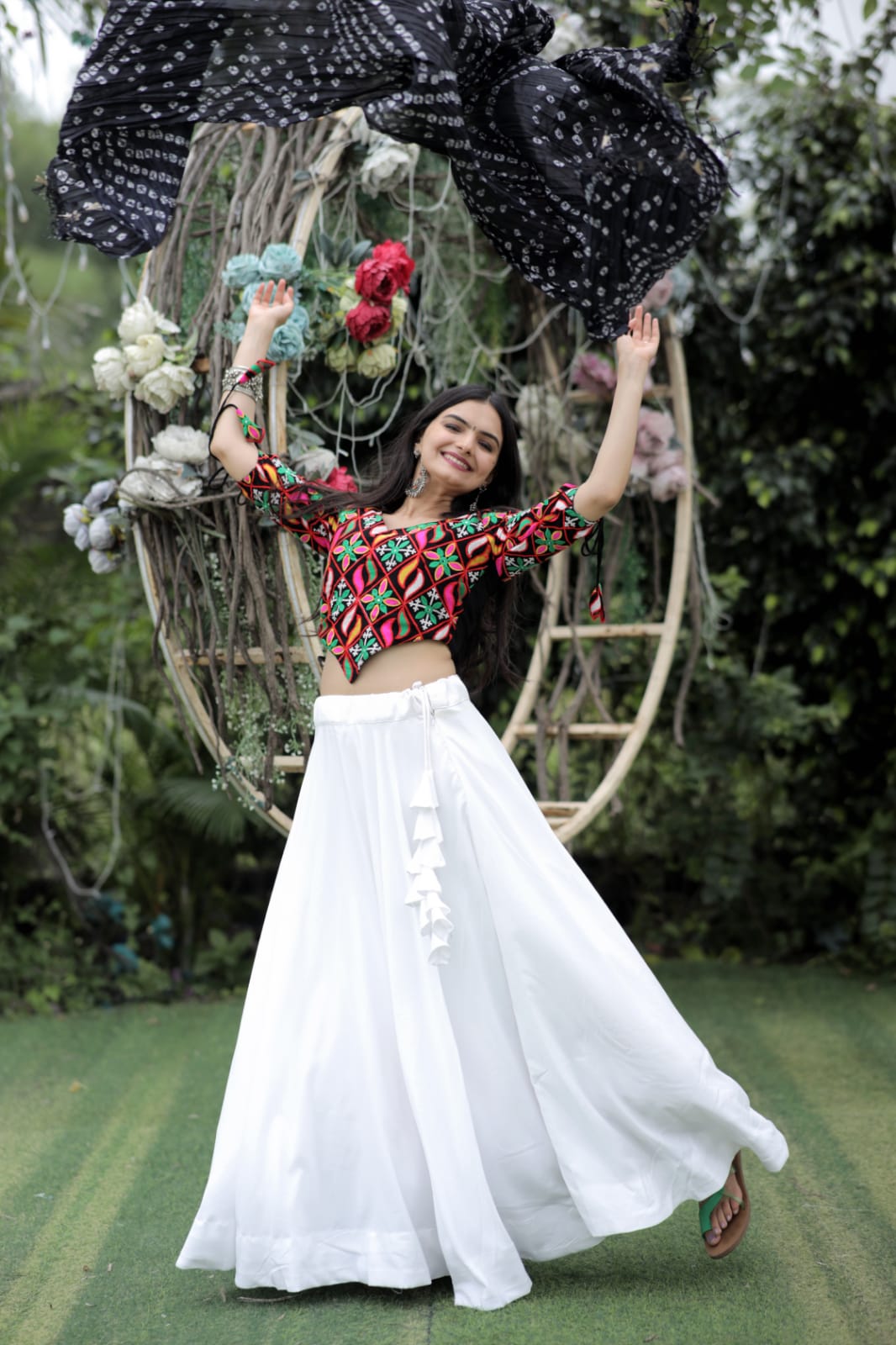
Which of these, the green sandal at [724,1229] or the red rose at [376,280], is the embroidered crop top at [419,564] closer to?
the red rose at [376,280]

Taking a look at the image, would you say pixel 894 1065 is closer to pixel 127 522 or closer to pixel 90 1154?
pixel 90 1154

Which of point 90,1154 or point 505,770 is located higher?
point 505,770

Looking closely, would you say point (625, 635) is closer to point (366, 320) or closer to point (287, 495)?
point (366, 320)

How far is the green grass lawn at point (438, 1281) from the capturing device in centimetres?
201

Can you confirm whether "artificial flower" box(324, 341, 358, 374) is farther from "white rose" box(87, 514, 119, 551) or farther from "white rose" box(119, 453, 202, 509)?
"white rose" box(87, 514, 119, 551)

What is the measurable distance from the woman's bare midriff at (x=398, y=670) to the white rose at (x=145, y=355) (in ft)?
3.53

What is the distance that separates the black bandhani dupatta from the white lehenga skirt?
109cm

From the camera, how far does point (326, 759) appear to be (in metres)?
2.30

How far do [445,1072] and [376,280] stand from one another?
1856 mm

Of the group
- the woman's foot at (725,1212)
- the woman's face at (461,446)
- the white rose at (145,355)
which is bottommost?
the woman's foot at (725,1212)

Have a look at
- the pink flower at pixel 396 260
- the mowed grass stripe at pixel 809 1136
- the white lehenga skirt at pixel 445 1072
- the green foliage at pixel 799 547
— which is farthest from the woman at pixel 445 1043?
the green foliage at pixel 799 547

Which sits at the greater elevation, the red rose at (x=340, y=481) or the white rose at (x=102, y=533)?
the red rose at (x=340, y=481)

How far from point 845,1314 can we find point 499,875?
2.86ft

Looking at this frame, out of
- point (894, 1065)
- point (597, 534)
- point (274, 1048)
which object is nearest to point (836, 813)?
point (894, 1065)
